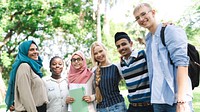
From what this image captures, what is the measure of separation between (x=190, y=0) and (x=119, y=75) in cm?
1491

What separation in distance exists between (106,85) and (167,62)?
1.16m

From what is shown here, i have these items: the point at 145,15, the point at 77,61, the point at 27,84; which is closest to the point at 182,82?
the point at 145,15

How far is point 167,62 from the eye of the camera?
2.30 metres

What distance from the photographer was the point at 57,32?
15.1 meters

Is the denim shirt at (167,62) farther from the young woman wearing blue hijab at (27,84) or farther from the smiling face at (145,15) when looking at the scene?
the young woman wearing blue hijab at (27,84)

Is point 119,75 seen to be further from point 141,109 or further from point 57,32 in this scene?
point 57,32

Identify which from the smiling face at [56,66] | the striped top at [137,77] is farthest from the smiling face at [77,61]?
the striped top at [137,77]

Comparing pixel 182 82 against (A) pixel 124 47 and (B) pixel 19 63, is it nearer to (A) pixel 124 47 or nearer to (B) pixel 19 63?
(A) pixel 124 47

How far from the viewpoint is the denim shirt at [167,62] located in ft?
7.21

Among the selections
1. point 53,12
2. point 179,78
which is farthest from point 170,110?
point 53,12

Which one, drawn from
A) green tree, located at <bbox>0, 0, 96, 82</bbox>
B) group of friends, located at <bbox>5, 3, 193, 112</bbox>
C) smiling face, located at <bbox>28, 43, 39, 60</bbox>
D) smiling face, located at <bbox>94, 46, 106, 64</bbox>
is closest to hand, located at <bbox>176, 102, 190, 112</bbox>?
group of friends, located at <bbox>5, 3, 193, 112</bbox>

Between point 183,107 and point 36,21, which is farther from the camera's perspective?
point 36,21

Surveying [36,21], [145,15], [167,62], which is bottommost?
[167,62]

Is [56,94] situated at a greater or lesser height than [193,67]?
lesser
